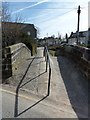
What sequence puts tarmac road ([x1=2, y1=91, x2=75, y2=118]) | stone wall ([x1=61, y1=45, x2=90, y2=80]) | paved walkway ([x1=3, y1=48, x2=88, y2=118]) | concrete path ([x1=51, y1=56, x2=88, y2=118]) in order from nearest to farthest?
tarmac road ([x1=2, y1=91, x2=75, y2=118]), paved walkway ([x1=3, y1=48, x2=88, y2=118]), concrete path ([x1=51, y1=56, x2=88, y2=118]), stone wall ([x1=61, y1=45, x2=90, y2=80])

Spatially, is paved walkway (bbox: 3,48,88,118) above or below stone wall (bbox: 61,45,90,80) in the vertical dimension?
below

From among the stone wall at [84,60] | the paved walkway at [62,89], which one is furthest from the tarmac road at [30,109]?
the stone wall at [84,60]

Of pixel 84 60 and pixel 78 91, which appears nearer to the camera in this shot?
pixel 78 91

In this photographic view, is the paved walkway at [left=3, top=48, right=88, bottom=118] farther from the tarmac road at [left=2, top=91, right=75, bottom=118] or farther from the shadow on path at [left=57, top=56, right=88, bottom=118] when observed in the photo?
the tarmac road at [left=2, top=91, right=75, bottom=118]

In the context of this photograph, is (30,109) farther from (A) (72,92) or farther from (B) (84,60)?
(B) (84,60)

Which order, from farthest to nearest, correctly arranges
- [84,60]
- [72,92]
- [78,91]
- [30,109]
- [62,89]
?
[84,60], [62,89], [78,91], [72,92], [30,109]

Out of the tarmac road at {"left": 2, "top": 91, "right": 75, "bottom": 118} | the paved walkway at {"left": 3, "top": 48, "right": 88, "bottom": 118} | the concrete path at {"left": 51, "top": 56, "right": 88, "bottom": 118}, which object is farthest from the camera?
the concrete path at {"left": 51, "top": 56, "right": 88, "bottom": 118}

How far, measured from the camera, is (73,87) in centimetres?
800

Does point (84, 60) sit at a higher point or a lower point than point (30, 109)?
higher

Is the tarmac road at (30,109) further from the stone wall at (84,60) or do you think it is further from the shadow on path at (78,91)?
the stone wall at (84,60)

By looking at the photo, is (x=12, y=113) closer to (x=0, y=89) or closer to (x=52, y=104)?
(x=52, y=104)

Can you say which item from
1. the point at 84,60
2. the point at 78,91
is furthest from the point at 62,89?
the point at 84,60

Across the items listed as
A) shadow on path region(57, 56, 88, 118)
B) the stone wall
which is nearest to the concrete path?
shadow on path region(57, 56, 88, 118)

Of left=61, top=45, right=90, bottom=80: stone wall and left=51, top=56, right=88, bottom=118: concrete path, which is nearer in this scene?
left=51, top=56, right=88, bottom=118: concrete path
